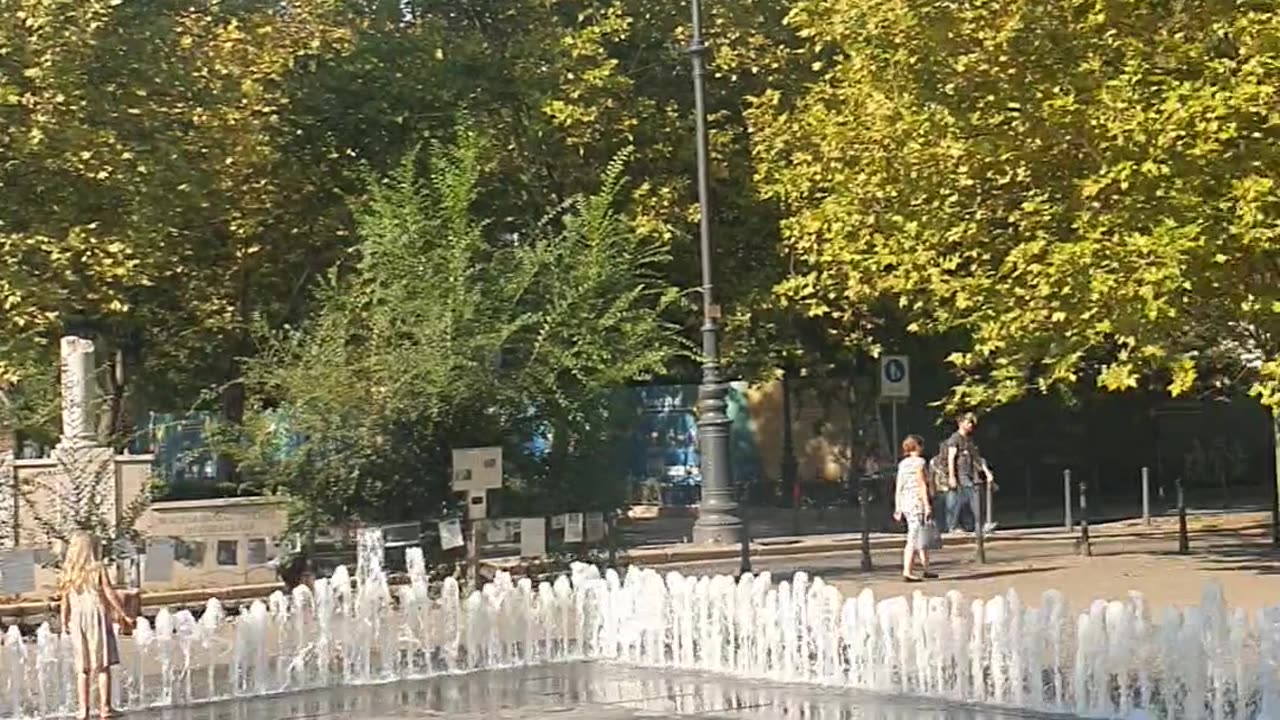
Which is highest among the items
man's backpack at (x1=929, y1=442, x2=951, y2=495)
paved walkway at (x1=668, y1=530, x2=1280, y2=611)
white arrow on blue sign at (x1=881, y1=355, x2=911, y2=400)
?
white arrow on blue sign at (x1=881, y1=355, x2=911, y2=400)

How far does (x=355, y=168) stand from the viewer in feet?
96.6

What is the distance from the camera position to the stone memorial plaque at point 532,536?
18391 mm

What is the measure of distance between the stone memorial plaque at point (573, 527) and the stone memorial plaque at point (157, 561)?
15.9ft

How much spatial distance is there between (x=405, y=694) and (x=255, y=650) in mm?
1477

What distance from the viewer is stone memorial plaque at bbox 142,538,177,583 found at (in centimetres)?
2033

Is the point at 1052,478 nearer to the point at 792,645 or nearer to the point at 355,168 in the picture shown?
the point at 355,168

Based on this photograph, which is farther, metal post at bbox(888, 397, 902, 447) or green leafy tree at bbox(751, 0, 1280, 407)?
metal post at bbox(888, 397, 902, 447)

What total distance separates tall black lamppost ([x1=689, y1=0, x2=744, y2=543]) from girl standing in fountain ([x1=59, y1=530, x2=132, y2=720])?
533 inches

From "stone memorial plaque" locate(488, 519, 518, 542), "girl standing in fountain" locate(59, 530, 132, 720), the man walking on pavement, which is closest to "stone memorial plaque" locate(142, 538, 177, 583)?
"stone memorial plaque" locate(488, 519, 518, 542)

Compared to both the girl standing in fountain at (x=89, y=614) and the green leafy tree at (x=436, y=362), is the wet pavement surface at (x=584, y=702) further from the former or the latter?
the green leafy tree at (x=436, y=362)

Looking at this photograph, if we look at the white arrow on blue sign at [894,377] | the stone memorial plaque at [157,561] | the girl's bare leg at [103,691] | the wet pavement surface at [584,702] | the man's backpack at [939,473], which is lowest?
the wet pavement surface at [584,702]

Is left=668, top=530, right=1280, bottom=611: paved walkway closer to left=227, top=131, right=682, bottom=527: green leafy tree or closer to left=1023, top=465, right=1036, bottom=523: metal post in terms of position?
left=227, top=131, right=682, bottom=527: green leafy tree

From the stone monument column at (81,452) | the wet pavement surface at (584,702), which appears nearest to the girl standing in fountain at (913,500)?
the wet pavement surface at (584,702)

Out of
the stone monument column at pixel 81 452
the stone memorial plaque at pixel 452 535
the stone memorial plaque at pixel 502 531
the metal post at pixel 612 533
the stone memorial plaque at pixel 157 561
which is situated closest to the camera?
the stone memorial plaque at pixel 452 535
